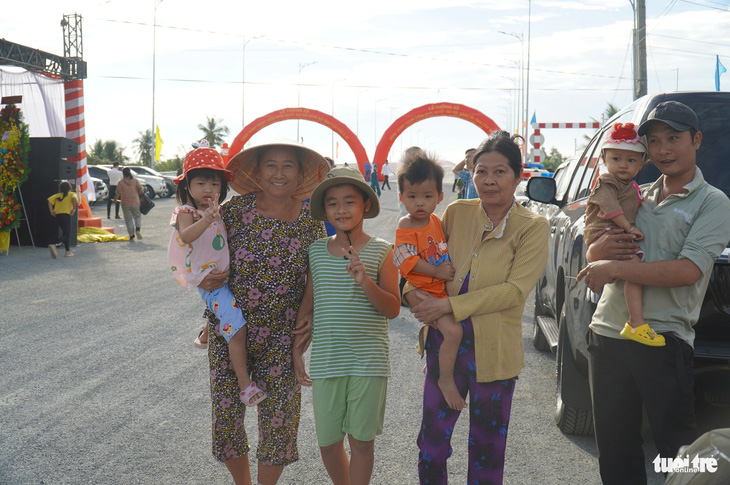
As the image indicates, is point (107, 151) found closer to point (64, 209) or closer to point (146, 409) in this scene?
point (64, 209)

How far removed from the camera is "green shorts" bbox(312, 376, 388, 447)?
288cm

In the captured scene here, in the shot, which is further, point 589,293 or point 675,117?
point 589,293

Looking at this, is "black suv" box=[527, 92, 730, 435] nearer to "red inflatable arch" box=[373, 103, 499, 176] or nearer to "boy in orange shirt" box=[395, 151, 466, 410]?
"boy in orange shirt" box=[395, 151, 466, 410]

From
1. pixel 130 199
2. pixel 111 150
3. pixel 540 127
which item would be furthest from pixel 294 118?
pixel 111 150

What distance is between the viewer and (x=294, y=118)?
34.7 m

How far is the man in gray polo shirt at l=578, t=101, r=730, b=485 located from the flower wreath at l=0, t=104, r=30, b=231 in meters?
14.5

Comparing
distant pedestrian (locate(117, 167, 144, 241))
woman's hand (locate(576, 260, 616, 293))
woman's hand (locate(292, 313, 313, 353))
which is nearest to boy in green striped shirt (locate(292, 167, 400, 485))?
woman's hand (locate(292, 313, 313, 353))

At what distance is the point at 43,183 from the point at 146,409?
13.1m

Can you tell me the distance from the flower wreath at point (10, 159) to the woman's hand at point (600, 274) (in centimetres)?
1439

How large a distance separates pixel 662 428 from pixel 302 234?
171cm

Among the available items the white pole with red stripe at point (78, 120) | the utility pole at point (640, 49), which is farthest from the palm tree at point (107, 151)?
the utility pole at point (640, 49)

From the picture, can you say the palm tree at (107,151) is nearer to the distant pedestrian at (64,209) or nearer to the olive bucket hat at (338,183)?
the distant pedestrian at (64,209)

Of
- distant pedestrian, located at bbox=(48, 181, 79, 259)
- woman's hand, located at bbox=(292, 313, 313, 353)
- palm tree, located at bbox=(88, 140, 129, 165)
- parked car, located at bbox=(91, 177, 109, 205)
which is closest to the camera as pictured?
woman's hand, located at bbox=(292, 313, 313, 353)

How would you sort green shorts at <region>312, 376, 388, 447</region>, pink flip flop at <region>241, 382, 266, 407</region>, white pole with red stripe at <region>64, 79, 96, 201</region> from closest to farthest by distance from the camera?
green shorts at <region>312, 376, 388, 447</region>
pink flip flop at <region>241, 382, 266, 407</region>
white pole with red stripe at <region>64, 79, 96, 201</region>
